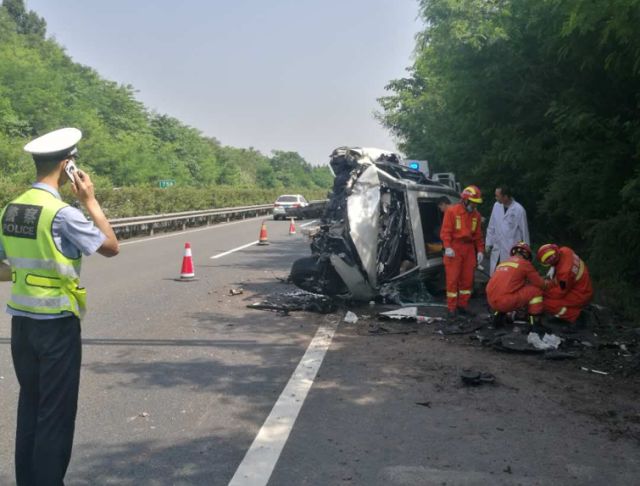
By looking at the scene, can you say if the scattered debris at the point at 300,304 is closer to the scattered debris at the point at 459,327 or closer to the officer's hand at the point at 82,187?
the scattered debris at the point at 459,327

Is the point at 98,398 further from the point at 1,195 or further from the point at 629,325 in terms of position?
the point at 1,195

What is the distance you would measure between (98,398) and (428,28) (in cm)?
2188

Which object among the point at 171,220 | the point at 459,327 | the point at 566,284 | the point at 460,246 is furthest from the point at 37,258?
the point at 171,220

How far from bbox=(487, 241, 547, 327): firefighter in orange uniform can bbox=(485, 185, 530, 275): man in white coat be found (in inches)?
66.4

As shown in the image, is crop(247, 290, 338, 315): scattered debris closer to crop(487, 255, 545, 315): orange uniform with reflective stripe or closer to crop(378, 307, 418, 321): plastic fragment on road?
crop(378, 307, 418, 321): plastic fragment on road

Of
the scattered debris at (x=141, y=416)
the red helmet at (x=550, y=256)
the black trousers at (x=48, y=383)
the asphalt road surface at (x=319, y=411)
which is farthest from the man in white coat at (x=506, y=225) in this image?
the black trousers at (x=48, y=383)

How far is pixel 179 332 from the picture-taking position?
25.5 feet

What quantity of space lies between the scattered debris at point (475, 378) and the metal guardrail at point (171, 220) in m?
8.46

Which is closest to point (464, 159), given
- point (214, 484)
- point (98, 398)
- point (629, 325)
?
point (629, 325)

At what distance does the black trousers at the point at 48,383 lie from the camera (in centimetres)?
304

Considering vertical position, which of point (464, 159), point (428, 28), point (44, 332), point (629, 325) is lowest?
point (629, 325)

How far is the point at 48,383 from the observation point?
9.96 feet

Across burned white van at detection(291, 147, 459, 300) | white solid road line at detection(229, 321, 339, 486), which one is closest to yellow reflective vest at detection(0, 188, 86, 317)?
white solid road line at detection(229, 321, 339, 486)

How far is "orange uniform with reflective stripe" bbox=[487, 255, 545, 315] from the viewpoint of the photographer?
7676 millimetres
